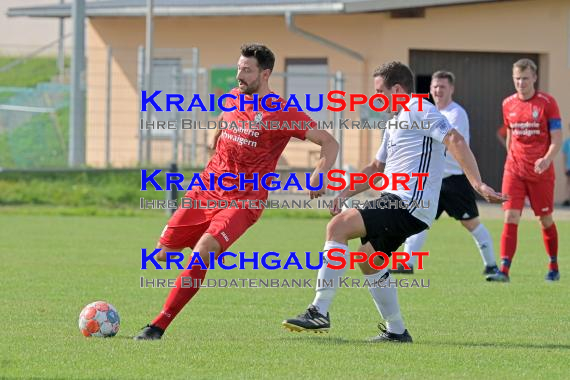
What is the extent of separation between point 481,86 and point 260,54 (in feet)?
61.6

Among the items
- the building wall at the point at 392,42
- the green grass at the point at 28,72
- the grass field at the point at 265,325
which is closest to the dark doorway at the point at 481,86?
the building wall at the point at 392,42

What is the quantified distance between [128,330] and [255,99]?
6.23 feet

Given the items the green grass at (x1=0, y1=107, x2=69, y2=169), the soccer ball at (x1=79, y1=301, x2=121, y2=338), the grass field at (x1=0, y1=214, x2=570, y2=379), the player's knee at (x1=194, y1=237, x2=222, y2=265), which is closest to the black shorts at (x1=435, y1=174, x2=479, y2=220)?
the grass field at (x1=0, y1=214, x2=570, y2=379)

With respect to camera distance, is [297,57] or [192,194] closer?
[192,194]

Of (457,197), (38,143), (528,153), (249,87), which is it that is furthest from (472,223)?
(38,143)

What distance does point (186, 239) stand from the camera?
8953mm

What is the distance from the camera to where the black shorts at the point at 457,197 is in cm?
1327

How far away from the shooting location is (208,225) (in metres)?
8.88

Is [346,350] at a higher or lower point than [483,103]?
lower

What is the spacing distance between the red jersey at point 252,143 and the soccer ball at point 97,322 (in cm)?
108

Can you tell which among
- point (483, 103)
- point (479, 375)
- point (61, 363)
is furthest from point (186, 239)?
point (483, 103)

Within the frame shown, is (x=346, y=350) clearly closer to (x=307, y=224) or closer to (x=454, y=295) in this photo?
(x=454, y=295)

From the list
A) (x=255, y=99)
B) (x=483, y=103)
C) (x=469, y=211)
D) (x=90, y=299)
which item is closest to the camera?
(x=255, y=99)

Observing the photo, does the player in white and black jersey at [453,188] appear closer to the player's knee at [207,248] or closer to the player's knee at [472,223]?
the player's knee at [472,223]
